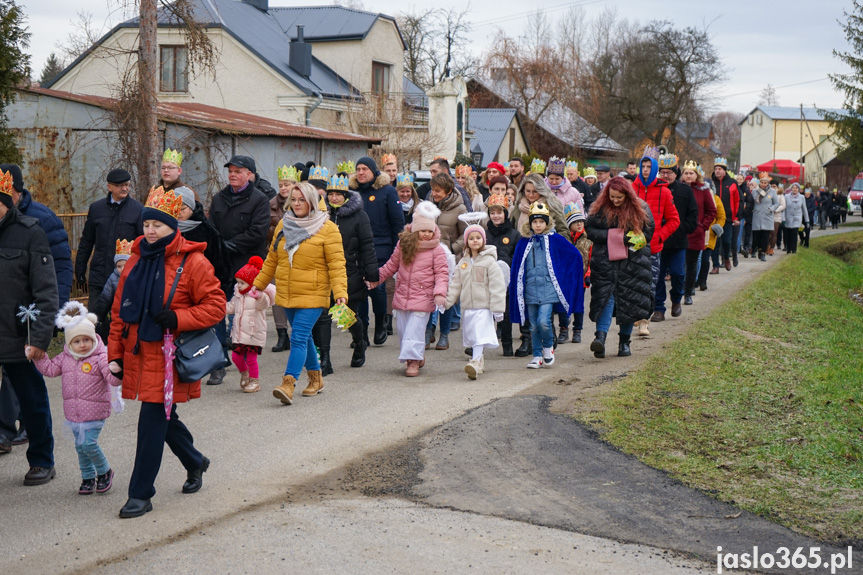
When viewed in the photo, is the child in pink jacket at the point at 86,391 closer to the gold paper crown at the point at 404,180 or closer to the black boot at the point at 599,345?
the black boot at the point at 599,345

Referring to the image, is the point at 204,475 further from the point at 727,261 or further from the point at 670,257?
the point at 727,261

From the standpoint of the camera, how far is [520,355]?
11500 millimetres

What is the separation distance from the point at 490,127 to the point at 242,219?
45.1 meters

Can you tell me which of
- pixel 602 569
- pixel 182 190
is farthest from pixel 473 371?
pixel 602 569

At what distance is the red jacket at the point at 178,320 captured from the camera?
5.82m

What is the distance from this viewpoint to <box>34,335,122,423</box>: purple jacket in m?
6.13

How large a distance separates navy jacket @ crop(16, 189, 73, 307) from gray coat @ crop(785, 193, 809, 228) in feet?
74.8

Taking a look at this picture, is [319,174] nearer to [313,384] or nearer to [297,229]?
[297,229]

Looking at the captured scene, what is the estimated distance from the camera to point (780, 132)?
372 ft

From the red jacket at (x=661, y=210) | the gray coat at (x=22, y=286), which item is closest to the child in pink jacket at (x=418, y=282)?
the red jacket at (x=661, y=210)

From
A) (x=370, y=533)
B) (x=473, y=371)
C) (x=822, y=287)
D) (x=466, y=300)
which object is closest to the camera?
(x=370, y=533)

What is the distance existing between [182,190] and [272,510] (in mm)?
3802

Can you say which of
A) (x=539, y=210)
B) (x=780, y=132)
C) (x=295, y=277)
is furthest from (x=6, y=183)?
(x=780, y=132)

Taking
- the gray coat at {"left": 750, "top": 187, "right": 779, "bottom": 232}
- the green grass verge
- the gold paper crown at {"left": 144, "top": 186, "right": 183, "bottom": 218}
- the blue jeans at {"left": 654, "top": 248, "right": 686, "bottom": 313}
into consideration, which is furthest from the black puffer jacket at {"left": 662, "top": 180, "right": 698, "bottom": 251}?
the gray coat at {"left": 750, "top": 187, "right": 779, "bottom": 232}
